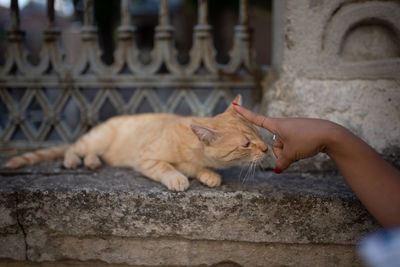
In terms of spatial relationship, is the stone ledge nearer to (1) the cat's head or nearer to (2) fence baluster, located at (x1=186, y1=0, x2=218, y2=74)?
(1) the cat's head

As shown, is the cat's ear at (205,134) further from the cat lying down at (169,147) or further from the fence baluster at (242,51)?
the fence baluster at (242,51)

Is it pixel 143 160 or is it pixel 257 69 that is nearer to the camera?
pixel 143 160

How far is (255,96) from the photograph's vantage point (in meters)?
2.85

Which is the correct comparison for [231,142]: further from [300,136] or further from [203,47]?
[203,47]

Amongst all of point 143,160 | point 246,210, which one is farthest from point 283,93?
point 143,160

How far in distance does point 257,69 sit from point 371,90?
3.16 feet

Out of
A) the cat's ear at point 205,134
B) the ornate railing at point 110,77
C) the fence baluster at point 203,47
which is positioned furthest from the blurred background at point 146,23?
the cat's ear at point 205,134

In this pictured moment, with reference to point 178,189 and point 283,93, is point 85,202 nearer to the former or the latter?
point 178,189

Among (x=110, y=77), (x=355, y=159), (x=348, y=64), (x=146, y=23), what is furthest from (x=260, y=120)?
(x=146, y=23)

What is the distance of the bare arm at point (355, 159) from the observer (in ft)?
4.49

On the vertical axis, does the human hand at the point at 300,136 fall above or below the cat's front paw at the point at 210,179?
above

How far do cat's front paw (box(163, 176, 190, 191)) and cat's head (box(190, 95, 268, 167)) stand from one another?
0.79ft

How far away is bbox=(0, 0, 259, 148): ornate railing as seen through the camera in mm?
2785

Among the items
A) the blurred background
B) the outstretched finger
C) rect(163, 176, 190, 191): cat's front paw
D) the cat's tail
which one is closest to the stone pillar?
the outstretched finger
